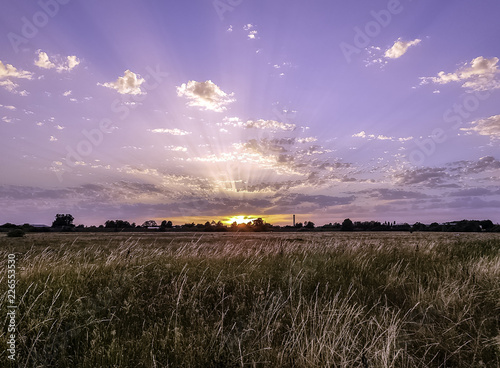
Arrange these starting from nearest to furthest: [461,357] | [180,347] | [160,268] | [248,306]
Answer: [180,347], [461,357], [248,306], [160,268]

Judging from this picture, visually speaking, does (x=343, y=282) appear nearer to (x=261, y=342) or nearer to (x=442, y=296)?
(x=442, y=296)

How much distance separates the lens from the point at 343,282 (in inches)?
290

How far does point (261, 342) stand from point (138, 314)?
2.41 meters

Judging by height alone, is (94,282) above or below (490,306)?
above

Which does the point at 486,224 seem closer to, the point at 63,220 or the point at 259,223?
the point at 259,223

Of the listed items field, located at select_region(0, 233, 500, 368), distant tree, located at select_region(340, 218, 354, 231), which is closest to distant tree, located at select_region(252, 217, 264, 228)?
distant tree, located at select_region(340, 218, 354, 231)

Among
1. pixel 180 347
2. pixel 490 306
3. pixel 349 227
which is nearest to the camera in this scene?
pixel 180 347

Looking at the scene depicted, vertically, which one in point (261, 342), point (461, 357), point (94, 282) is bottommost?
point (461, 357)

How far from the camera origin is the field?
162 inches

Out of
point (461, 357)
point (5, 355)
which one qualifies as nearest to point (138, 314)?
point (5, 355)

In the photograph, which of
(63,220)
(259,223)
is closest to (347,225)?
(259,223)

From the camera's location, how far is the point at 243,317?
5668mm

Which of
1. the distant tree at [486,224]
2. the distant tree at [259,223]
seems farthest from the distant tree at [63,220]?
the distant tree at [486,224]

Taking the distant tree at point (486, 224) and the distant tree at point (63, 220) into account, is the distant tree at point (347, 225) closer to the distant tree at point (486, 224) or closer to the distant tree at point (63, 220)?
the distant tree at point (486, 224)
